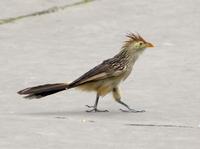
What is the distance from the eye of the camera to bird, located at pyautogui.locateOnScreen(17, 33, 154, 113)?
344 inches

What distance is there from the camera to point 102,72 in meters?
8.83

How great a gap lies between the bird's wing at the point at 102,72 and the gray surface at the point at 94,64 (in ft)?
1.02

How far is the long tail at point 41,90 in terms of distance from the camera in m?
8.66

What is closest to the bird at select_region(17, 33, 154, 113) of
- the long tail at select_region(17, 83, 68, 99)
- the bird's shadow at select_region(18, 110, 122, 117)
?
the long tail at select_region(17, 83, 68, 99)

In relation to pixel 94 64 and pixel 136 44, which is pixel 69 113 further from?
pixel 94 64

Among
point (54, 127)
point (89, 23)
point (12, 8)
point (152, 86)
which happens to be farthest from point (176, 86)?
point (12, 8)

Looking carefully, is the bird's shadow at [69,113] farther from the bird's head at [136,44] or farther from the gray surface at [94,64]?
the bird's head at [136,44]

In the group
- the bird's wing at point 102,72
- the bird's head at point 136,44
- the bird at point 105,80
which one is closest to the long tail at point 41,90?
the bird at point 105,80

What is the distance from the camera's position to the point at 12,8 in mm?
13148

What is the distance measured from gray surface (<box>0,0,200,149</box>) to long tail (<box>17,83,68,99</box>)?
0.52 feet

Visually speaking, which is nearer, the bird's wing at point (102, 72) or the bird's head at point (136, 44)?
the bird's wing at point (102, 72)

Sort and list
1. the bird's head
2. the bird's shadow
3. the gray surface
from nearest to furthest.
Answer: the gray surface
the bird's shadow
the bird's head

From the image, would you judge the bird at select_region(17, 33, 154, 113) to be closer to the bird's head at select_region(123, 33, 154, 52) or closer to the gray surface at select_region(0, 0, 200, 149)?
the bird's head at select_region(123, 33, 154, 52)

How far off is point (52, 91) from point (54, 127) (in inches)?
45.5
